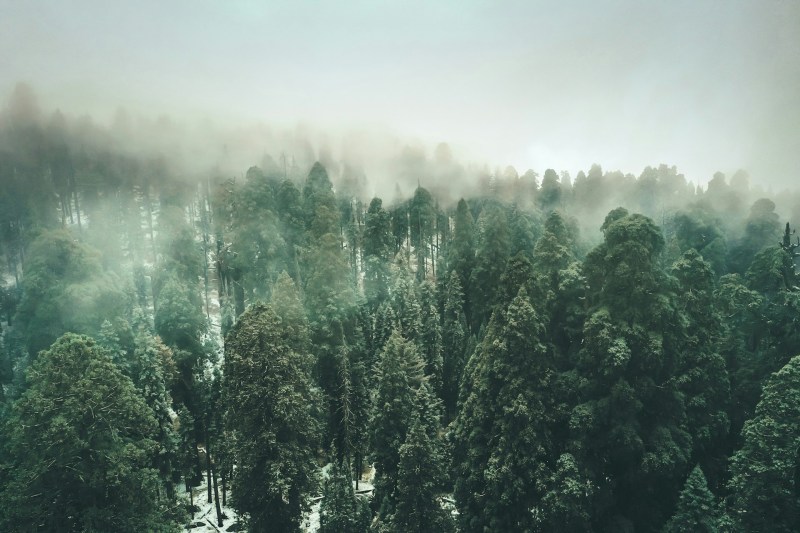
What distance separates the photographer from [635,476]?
2170 cm

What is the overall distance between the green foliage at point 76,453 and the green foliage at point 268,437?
425 cm

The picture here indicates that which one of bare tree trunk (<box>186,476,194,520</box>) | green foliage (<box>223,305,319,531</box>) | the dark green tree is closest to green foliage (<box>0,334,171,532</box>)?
green foliage (<box>223,305,319,531</box>)

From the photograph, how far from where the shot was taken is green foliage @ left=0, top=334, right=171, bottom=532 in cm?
1897

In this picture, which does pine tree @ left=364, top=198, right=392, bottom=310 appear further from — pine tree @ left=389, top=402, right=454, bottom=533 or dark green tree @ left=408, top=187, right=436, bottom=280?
pine tree @ left=389, top=402, right=454, bottom=533

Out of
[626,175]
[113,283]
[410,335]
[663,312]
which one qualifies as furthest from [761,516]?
[626,175]

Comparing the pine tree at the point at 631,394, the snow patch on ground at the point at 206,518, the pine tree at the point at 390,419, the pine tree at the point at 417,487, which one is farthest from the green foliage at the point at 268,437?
the pine tree at the point at 631,394

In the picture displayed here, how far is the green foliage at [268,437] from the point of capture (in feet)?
75.4

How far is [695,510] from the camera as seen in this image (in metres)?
19.6

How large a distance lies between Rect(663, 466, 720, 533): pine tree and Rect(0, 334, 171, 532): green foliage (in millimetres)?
23661

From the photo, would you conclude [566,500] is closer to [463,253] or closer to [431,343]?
[431,343]

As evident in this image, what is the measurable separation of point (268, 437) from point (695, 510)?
20106mm

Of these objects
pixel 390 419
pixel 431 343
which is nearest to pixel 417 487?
pixel 390 419

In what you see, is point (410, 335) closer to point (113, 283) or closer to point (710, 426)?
point (710, 426)

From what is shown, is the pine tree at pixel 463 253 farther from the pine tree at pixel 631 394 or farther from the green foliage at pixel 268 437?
the green foliage at pixel 268 437
